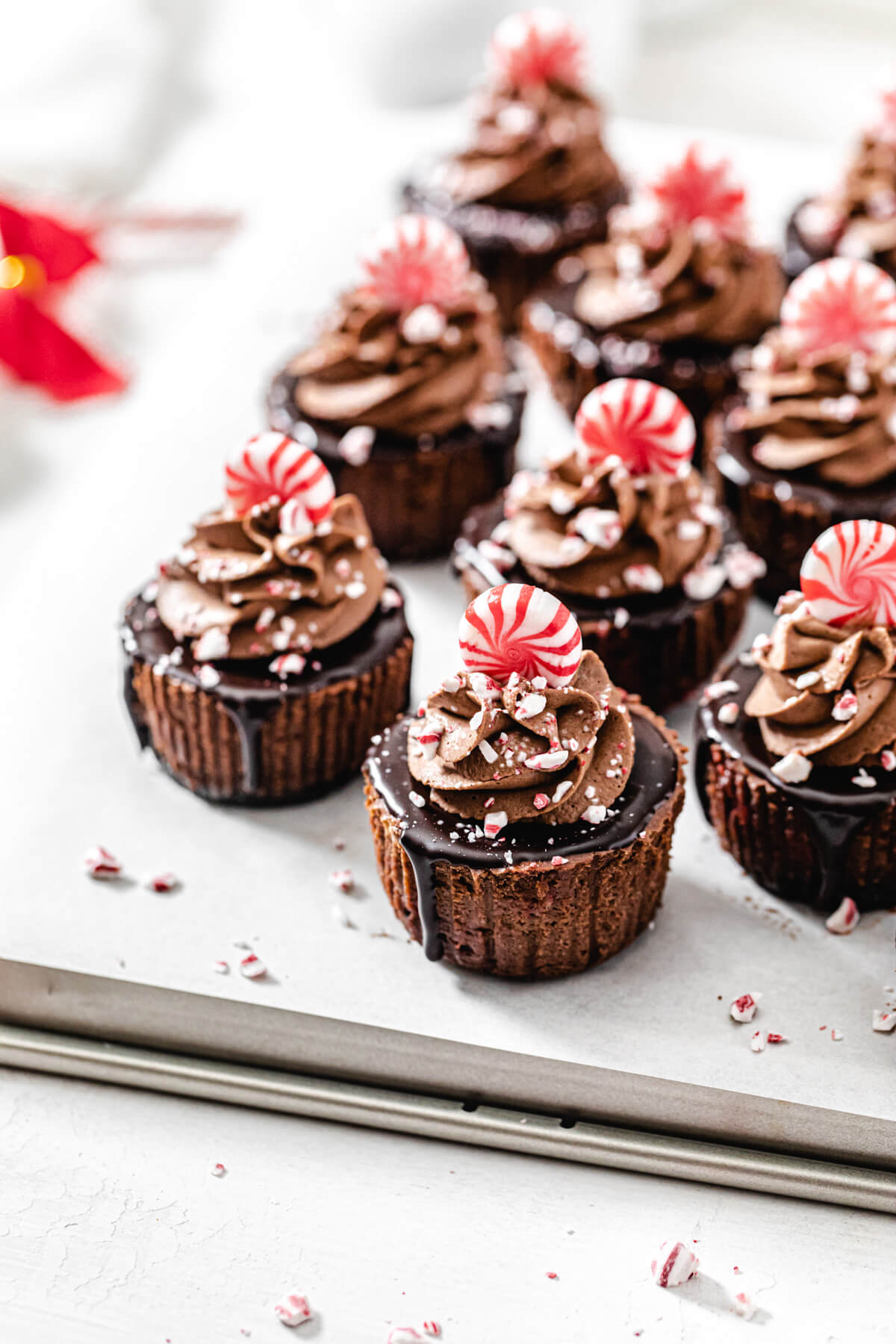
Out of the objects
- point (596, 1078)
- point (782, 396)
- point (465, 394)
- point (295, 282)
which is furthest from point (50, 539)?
point (596, 1078)

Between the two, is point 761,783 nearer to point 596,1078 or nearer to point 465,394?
point 596,1078

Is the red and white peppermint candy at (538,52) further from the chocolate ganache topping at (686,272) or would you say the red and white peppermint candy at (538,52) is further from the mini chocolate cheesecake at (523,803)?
the mini chocolate cheesecake at (523,803)

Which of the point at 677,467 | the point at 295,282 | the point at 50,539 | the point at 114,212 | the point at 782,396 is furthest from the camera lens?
the point at 114,212

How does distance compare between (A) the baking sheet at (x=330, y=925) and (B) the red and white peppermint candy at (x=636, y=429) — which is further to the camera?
(B) the red and white peppermint candy at (x=636, y=429)

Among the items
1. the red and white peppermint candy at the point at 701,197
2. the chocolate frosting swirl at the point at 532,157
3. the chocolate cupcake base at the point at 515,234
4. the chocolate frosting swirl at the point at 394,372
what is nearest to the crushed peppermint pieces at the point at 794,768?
the chocolate frosting swirl at the point at 394,372

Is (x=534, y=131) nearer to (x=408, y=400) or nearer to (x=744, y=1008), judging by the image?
(x=408, y=400)

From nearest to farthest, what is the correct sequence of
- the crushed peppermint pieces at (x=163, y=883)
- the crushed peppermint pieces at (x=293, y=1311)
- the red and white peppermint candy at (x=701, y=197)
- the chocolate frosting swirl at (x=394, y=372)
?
the crushed peppermint pieces at (x=293, y=1311), the crushed peppermint pieces at (x=163, y=883), the chocolate frosting swirl at (x=394, y=372), the red and white peppermint candy at (x=701, y=197)

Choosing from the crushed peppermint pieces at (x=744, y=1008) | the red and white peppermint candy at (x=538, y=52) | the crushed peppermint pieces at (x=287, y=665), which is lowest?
the crushed peppermint pieces at (x=744, y=1008)

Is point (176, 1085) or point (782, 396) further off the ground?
point (782, 396)
